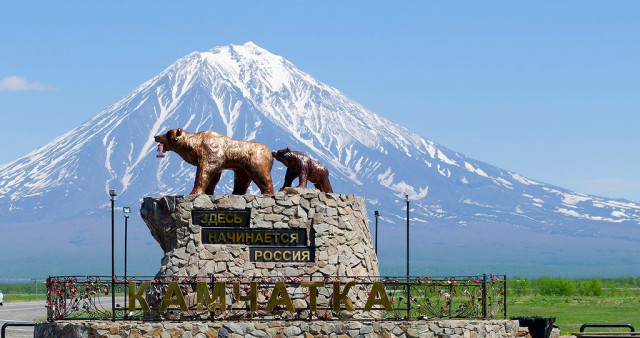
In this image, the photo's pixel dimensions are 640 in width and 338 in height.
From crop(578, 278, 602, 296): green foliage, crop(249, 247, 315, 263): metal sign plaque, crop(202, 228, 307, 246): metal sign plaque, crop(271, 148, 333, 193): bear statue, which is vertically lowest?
crop(578, 278, 602, 296): green foliage

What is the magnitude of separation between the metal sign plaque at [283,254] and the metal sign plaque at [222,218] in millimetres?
693

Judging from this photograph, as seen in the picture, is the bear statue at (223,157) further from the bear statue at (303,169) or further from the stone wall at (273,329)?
the stone wall at (273,329)

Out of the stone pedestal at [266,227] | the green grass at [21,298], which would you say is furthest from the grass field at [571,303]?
the green grass at [21,298]

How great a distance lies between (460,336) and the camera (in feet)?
91.5

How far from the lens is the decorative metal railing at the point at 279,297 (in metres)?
28.1

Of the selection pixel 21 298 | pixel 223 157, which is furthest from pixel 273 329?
pixel 21 298

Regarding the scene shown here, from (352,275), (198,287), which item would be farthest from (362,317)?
(198,287)

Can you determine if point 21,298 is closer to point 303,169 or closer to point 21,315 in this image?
point 21,315

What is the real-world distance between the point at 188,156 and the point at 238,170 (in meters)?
A: 1.30

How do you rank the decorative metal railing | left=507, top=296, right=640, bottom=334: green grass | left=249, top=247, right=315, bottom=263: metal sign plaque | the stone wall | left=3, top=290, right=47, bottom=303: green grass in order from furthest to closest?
left=3, top=290, right=47, bottom=303: green grass < left=507, top=296, right=640, bottom=334: green grass < left=249, top=247, right=315, bottom=263: metal sign plaque < the decorative metal railing < the stone wall

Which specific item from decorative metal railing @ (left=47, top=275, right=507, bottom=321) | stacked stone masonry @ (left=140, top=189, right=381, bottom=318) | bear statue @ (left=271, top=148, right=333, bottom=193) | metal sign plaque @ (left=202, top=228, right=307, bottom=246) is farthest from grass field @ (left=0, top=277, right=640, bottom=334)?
metal sign plaque @ (left=202, top=228, right=307, bottom=246)

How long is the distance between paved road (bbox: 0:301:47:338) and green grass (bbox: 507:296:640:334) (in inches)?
785

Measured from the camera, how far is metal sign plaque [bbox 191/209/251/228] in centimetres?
3056

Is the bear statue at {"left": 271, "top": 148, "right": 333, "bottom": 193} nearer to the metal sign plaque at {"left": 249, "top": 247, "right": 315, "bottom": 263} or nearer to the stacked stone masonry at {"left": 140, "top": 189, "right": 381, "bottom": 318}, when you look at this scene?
the stacked stone masonry at {"left": 140, "top": 189, "right": 381, "bottom": 318}
